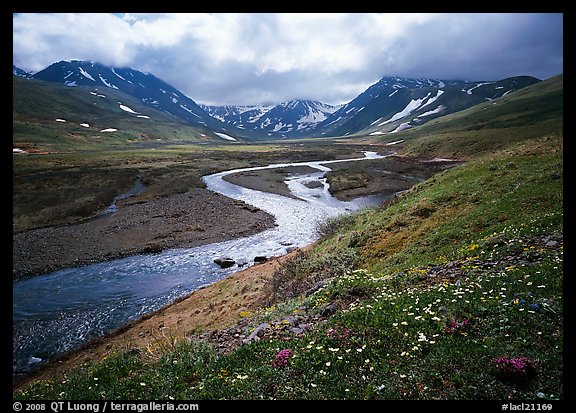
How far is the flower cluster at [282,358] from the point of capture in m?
8.12

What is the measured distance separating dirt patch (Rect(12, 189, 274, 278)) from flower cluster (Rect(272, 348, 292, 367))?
29022 millimetres

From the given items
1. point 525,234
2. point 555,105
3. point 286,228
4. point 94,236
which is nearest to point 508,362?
point 525,234

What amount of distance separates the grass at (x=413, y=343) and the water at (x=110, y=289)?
1117cm

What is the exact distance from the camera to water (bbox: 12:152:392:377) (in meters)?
19.3

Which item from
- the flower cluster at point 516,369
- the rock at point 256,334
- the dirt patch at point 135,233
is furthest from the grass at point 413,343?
the dirt patch at point 135,233

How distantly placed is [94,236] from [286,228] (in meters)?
24.0

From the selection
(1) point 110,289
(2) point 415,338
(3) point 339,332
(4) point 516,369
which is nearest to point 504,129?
(2) point 415,338

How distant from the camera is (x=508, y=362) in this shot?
6.23 metres

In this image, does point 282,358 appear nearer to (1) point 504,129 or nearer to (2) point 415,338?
(2) point 415,338

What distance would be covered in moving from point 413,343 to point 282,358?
351cm

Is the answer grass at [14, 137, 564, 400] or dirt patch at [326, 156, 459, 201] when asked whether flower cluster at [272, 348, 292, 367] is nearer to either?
grass at [14, 137, 564, 400]
